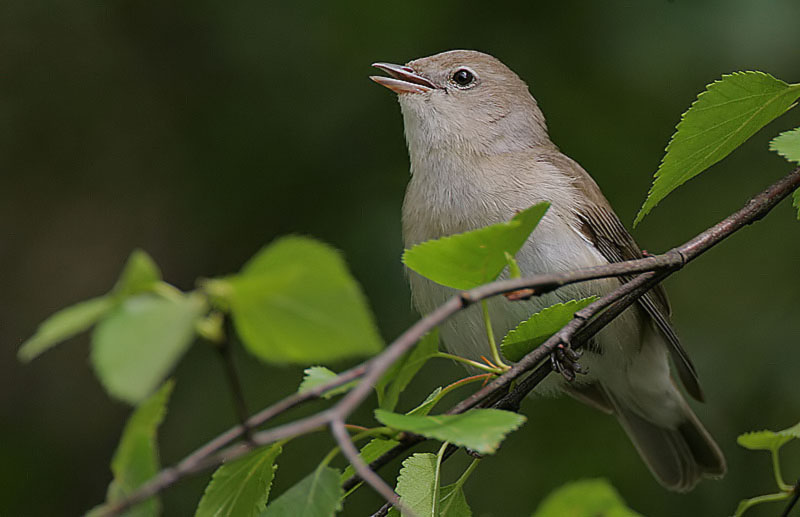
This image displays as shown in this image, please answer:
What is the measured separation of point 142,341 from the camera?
3.56 ft

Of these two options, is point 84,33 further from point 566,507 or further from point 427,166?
point 566,507

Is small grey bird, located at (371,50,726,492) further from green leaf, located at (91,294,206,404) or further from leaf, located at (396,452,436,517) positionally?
green leaf, located at (91,294,206,404)

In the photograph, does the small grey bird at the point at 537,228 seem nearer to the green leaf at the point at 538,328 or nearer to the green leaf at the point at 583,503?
the green leaf at the point at 538,328

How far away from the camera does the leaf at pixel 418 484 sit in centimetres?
180

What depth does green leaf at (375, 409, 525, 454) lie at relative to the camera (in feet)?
4.73

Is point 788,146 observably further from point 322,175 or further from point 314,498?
point 322,175

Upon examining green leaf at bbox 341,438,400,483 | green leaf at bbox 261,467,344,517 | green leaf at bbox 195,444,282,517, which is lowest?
green leaf at bbox 341,438,400,483

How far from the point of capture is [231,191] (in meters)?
5.36

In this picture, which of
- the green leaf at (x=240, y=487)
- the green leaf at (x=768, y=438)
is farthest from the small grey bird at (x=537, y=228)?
the green leaf at (x=240, y=487)

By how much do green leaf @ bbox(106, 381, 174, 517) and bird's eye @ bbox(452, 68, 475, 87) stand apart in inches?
123

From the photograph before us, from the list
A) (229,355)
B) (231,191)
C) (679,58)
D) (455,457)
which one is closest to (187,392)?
(231,191)

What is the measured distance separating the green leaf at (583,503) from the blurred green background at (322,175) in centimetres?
375

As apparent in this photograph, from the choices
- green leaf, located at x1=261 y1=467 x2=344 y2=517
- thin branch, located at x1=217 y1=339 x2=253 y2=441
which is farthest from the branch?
green leaf, located at x1=261 y1=467 x2=344 y2=517

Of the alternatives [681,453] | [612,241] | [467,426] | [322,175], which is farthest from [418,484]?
[322,175]
